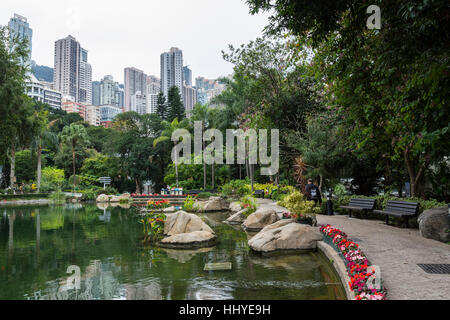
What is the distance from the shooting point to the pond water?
484 cm

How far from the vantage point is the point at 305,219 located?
9.34 metres

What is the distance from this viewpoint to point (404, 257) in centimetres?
548

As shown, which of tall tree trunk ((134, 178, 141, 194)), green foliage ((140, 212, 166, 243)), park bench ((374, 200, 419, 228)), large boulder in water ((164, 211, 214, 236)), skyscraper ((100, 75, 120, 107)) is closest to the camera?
park bench ((374, 200, 419, 228))

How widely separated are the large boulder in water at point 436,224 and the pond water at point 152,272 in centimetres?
252

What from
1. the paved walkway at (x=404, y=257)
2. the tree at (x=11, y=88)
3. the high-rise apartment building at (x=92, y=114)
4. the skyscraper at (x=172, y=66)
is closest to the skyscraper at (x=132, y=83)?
the high-rise apartment building at (x=92, y=114)

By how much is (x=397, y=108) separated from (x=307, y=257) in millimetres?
3447

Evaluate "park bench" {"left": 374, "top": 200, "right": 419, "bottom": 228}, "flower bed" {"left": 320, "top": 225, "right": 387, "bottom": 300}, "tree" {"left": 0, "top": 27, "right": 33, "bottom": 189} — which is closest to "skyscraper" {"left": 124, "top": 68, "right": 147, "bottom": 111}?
"tree" {"left": 0, "top": 27, "right": 33, "bottom": 189}

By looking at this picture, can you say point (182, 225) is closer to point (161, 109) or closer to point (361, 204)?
point (361, 204)

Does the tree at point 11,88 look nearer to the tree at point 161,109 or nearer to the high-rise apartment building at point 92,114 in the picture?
the tree at point 161,109

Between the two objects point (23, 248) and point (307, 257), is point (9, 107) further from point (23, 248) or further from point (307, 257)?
point (307, 257)

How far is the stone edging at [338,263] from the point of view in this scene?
4.27m

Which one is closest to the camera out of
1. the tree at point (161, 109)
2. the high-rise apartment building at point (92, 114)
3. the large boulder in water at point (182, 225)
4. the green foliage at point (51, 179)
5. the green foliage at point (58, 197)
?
the large boulder in water at point (182, 225)

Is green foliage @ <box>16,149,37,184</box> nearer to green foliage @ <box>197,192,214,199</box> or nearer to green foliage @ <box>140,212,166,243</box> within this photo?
green foliage @ <box>197,192,214,199</box>

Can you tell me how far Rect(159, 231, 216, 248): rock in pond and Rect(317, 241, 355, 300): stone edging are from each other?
2.96m
